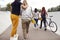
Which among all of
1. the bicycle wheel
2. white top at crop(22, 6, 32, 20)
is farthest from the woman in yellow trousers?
the bicycle wheel

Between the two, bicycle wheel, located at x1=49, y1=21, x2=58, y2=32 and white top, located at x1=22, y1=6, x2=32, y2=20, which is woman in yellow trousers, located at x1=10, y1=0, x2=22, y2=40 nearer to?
white top, located at x1=22, y1=6, x2=32, y2=20

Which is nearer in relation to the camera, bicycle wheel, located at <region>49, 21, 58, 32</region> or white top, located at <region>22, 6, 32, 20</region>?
white top, located at <region>22, 6, 32, 20</region>

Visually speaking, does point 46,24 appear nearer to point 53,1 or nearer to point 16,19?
point 16,19

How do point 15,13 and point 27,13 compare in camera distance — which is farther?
point 15,13

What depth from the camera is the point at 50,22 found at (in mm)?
15250

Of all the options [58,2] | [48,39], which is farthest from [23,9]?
[58,2]

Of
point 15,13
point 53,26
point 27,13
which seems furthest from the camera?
point 53,26

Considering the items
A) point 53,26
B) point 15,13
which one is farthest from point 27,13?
point 53,26

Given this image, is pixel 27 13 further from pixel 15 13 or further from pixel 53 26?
pixel 53 26

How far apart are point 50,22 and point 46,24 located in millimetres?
1255

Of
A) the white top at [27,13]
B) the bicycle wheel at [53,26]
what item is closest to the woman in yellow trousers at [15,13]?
the white top at [27,13]

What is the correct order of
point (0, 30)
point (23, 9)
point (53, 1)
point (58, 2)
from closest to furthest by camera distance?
point (23, 9) < point (0, 30) < point (58, 2) < point (53, 1)

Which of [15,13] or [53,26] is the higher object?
[15,13]

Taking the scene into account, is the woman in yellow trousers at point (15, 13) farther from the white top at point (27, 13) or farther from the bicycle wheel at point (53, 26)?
the bicycle wheel at point (53, 26)
